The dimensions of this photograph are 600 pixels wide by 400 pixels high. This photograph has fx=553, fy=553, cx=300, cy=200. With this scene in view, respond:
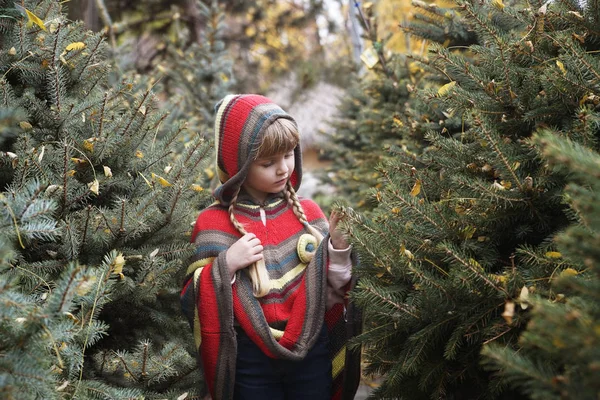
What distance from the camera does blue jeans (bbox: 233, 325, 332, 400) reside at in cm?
250

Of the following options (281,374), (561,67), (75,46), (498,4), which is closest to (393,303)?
(281,374)

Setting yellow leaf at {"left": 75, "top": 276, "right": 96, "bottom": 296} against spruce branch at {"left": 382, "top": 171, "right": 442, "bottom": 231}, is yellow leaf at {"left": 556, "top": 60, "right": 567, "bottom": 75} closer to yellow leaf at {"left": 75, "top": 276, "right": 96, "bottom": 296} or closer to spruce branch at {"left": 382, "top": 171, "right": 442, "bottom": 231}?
spruce branch at {"left": 382, "top": 171, "right": 442, "bottom": 231}

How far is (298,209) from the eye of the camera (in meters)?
2.70

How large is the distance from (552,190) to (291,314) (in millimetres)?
1219

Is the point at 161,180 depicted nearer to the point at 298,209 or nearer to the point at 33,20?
the point at 298,209

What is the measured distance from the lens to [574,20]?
Answer: 204 centimetres

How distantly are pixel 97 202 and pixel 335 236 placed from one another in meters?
1.06

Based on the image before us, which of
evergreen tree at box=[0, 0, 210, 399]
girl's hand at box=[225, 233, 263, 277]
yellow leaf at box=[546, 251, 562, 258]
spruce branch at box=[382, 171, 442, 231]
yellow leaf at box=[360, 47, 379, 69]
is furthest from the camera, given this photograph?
yellow leaf at box=[360, 47, 379, 69]

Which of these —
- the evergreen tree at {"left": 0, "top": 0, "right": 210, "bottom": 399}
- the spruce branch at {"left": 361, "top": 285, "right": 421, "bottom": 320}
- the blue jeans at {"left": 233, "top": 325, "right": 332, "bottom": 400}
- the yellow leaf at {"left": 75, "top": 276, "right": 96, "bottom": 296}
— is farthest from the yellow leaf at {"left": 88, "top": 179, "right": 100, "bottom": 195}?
the spruce branch at {"left": 361, "top": 285, "right": 421, "bottom": 320}

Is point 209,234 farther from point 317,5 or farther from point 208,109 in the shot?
point 317,5

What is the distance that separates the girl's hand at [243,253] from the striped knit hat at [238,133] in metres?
0.28

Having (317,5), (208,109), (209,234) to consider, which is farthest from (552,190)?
(317,5)

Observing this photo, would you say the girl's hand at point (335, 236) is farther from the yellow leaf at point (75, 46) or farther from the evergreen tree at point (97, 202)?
the yellow leaf at point (75, 46)

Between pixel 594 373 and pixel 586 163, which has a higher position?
pixel 586 163
